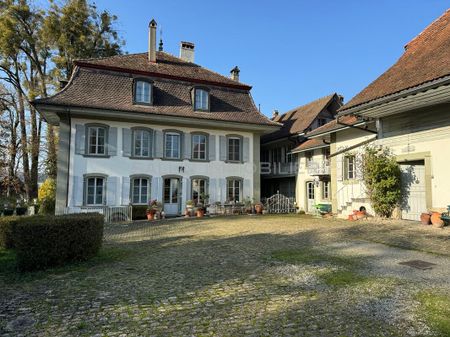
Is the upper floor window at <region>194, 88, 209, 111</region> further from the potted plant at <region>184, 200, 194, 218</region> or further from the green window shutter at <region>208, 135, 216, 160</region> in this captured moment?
the potted plant at <region>184, 200, 194, 218</region>

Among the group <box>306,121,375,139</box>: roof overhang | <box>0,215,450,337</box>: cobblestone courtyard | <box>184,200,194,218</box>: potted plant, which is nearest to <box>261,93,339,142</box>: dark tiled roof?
<box>306,121,375,139</box>: roof overhang

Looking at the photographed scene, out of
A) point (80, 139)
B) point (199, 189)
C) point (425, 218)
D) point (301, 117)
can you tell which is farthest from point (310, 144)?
point (80, 139)

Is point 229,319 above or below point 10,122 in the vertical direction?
below

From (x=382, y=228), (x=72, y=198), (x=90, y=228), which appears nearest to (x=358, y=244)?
(x=382, y=228)

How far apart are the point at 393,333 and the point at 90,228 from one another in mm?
6008

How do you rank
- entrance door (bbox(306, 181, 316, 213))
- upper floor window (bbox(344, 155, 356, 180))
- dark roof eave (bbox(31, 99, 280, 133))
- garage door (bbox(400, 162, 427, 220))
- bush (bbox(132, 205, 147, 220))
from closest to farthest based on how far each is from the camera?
garage door (bbox(400, 162, 427, 220)) < upper floor window (bbox(344, 155, 356, 180)) < dark roof eave (bbox(31, 99, 280, 133)) < bush (bbox(132, 205, 147, 220)) < entrance door (bbox(306, 181, 316, 213))

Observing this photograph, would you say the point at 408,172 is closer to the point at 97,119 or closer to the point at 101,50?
the point at 97,119

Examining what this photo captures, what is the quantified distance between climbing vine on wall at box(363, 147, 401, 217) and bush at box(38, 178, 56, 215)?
17.2 m

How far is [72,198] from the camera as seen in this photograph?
656 inches

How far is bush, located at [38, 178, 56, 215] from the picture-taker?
753 inches

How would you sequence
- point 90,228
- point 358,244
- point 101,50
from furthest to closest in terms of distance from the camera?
1. point 101,50
2. point 358,244
3. point 90,228

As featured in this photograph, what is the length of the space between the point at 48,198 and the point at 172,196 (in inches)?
316

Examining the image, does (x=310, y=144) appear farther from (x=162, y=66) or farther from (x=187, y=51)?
(x=187, y=51)

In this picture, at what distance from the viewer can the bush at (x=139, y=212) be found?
17250mm
